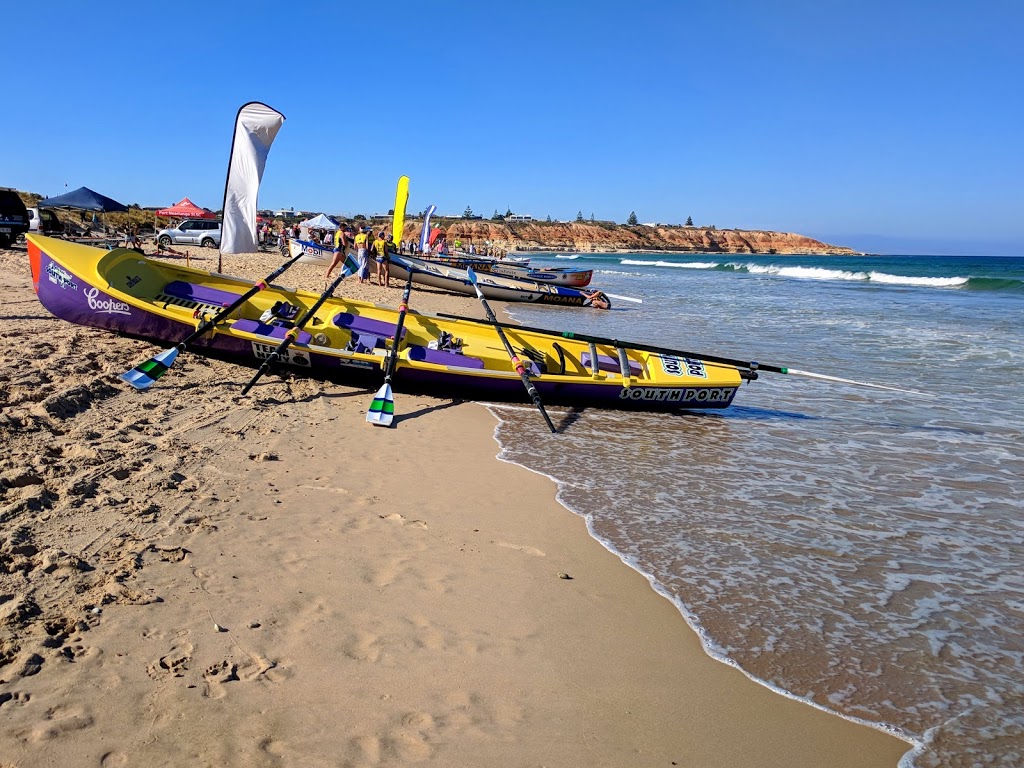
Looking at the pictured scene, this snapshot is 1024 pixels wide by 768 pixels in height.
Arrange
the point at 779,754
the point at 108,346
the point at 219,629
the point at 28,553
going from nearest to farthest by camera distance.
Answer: the point at 779,754 < the point at 219,629 < the point at 28,553 < the point at 108,346

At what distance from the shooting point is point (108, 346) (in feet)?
27.5

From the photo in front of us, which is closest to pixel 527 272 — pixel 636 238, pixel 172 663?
pixel 172 663

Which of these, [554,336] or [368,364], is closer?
[368,364]

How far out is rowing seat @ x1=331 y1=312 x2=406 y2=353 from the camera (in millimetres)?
9023

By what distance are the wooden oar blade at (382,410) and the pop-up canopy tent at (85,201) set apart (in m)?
24.5

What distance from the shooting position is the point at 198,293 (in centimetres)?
966

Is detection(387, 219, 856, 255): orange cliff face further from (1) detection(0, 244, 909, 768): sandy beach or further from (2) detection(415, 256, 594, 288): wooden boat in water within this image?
(1) detection(0, 244, 909, 768): sandy beach

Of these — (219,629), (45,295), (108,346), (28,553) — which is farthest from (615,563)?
(45,295)

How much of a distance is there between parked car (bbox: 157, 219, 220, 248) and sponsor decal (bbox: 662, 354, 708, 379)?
27407mm

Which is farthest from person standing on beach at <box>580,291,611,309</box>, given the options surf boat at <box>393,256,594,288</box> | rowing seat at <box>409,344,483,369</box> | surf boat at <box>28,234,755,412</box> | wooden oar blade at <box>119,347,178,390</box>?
wooden oar blade at <box>119,347,178,390</box>

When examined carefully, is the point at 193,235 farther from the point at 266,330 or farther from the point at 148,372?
the point at 148,372

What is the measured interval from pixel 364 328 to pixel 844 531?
21.2 feet

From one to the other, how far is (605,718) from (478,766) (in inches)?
27.3

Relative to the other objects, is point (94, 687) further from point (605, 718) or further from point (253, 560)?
point (605, 718)
